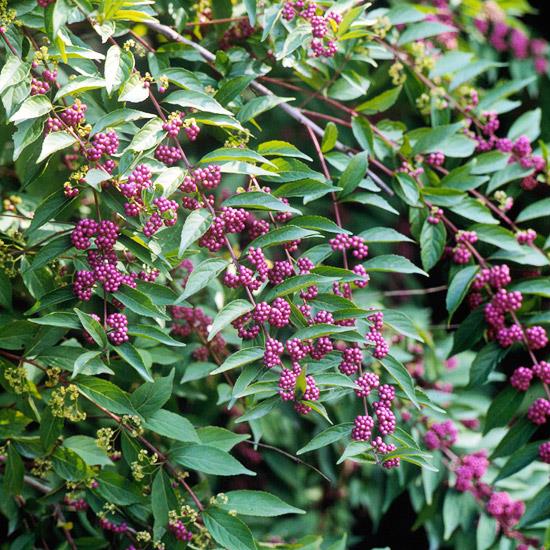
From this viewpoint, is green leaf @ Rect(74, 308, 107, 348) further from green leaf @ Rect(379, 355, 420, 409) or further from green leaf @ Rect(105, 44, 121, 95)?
green leaf @ Rect(379, 355, 420, 409)

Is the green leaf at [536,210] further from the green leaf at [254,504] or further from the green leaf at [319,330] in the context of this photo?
the green leaf at [254,504]

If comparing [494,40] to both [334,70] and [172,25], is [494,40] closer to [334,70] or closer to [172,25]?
[334,70]

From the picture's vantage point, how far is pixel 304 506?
2.78 m

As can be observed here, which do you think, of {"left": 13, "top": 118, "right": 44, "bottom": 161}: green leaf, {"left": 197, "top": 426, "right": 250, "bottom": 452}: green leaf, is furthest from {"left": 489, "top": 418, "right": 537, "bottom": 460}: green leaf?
{"left": 13, "top": 118, "right": 44, "bottom": 161}: green leaf

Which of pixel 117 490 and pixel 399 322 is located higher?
pixel 399 322

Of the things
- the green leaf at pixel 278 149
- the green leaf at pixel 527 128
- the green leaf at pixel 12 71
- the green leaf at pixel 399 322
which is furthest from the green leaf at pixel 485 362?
the green leaf at pixel 12 71

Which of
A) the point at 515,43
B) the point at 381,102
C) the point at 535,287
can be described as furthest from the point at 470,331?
the point at 515,43

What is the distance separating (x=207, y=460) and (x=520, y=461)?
0.78m

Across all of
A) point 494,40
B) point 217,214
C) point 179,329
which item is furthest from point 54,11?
point 494,40

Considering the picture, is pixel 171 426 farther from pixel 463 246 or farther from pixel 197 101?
pixel 463 246

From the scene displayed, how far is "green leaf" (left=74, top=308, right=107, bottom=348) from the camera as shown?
1413mm

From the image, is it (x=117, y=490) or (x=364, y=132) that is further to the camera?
(x=364, y=132)

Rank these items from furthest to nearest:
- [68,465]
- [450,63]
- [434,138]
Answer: [450,63] < [434,138] < [68,465]

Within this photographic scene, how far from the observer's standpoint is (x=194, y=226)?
1431 millimetres
